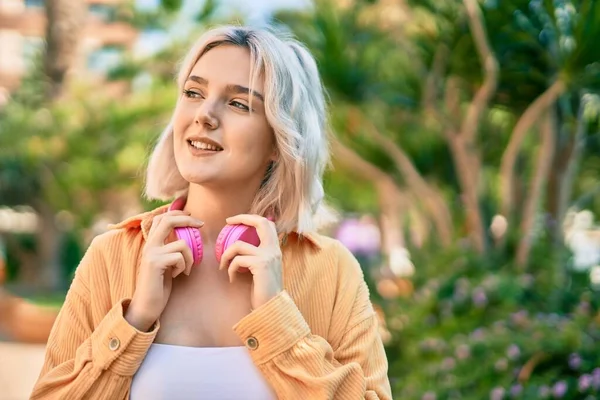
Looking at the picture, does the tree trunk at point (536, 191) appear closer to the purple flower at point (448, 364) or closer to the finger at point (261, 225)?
the purple flower at point (448, 364)

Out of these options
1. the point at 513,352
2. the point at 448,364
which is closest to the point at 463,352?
the point at 448,364

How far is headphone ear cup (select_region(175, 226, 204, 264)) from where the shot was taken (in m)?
1.70

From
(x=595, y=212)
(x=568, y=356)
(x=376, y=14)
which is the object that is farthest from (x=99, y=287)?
(x=376, y=14)

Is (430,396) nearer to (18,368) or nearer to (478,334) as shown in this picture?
(478,334)

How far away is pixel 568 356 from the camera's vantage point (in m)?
4.38

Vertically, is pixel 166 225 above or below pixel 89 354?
above

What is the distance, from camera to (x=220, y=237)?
1706 millimetres

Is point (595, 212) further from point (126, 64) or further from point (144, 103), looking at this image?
point (126, 64)

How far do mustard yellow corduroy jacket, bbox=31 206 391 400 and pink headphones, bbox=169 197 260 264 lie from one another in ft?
0.36

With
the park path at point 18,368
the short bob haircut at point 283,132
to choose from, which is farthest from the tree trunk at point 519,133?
the park path at point 18,368

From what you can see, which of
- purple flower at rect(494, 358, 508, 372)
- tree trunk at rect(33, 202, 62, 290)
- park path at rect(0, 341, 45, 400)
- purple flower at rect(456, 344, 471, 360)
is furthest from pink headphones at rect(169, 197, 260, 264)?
tree trunk at rect(33, 202, 62, 290)

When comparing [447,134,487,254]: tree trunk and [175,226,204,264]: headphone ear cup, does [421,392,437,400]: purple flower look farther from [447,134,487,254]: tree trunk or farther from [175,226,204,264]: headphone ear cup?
[175,226,204,264]: headphone ear cup

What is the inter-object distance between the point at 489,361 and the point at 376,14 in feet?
15.9

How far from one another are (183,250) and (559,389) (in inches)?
118
